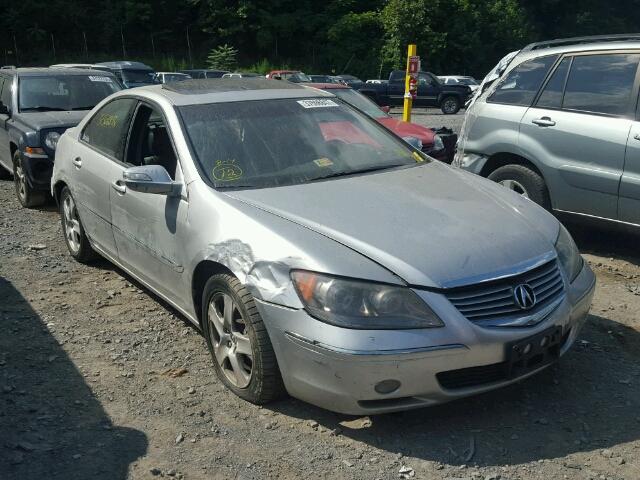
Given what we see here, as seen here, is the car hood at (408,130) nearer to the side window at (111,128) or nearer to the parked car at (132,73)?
the side window at (111,128)

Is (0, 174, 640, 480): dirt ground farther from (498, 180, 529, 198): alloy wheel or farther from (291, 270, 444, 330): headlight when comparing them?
(498, 180, 529, 198): alloy wheel

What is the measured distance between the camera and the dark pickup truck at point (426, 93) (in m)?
28.3

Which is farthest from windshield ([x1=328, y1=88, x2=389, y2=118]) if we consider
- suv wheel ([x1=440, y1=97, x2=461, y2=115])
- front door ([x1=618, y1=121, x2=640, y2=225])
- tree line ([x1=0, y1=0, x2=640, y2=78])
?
tree line ([x1=0, y1=0, x2=640, y2=78])

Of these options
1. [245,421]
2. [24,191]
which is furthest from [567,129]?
[24,191]

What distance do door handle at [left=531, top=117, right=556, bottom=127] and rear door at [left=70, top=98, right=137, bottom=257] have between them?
3288mm

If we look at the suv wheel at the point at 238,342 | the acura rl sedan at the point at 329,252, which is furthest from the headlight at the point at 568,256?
the suv wheel at the point at 238,342

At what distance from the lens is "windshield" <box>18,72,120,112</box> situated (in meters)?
8.61

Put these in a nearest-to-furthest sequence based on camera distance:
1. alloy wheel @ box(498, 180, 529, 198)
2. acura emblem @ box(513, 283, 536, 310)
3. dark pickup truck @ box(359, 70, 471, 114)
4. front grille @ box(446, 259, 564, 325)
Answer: front grille @ box(446, 259, 564, 325) → acura emblem @ box(513, 283, 536, 310) → alloy wheel @ box(498, 180, 529, 198) → dark pickup truck @ box(359, 70, 471, 114)

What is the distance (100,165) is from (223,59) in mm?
39361

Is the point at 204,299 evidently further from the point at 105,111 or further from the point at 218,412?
the point at 105,111

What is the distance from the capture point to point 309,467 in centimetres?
300

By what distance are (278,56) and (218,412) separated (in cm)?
4594

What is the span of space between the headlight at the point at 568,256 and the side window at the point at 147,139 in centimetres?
237

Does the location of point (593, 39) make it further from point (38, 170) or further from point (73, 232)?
point (38, 170)
